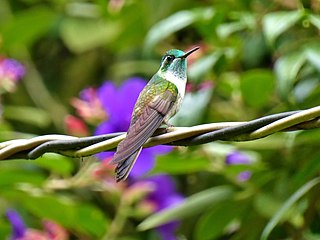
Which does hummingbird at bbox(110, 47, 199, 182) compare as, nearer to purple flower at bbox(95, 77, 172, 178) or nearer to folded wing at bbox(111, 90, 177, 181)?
folded wing at bbox(111, 90, 177, 181)

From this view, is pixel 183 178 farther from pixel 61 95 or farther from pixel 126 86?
pixel 61 95

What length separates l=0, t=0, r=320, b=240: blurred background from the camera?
71.9 inches

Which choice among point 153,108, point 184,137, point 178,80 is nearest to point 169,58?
point 178,80

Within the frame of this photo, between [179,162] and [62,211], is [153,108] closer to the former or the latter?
[179,162]

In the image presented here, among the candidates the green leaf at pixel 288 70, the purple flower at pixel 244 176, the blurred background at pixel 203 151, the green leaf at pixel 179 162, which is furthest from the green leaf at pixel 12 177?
the green leaf at pixel 288 70

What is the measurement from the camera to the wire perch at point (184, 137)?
1.21 m

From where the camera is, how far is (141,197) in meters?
2.48

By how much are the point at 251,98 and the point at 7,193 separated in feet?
1.89

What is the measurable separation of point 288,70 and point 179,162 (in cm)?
36

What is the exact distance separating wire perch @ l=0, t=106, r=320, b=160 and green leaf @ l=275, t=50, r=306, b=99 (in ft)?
1.19

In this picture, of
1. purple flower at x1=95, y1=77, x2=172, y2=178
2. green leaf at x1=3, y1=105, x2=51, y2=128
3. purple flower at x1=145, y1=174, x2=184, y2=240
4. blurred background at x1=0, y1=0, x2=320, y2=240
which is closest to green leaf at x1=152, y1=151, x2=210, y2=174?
blurred background at x1=0, y1=0, x2=320, y2=240

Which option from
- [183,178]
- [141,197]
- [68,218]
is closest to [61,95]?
[183,178]

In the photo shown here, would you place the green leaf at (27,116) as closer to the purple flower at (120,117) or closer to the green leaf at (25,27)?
the green leaf at (25,27)

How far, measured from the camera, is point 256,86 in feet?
6.39
